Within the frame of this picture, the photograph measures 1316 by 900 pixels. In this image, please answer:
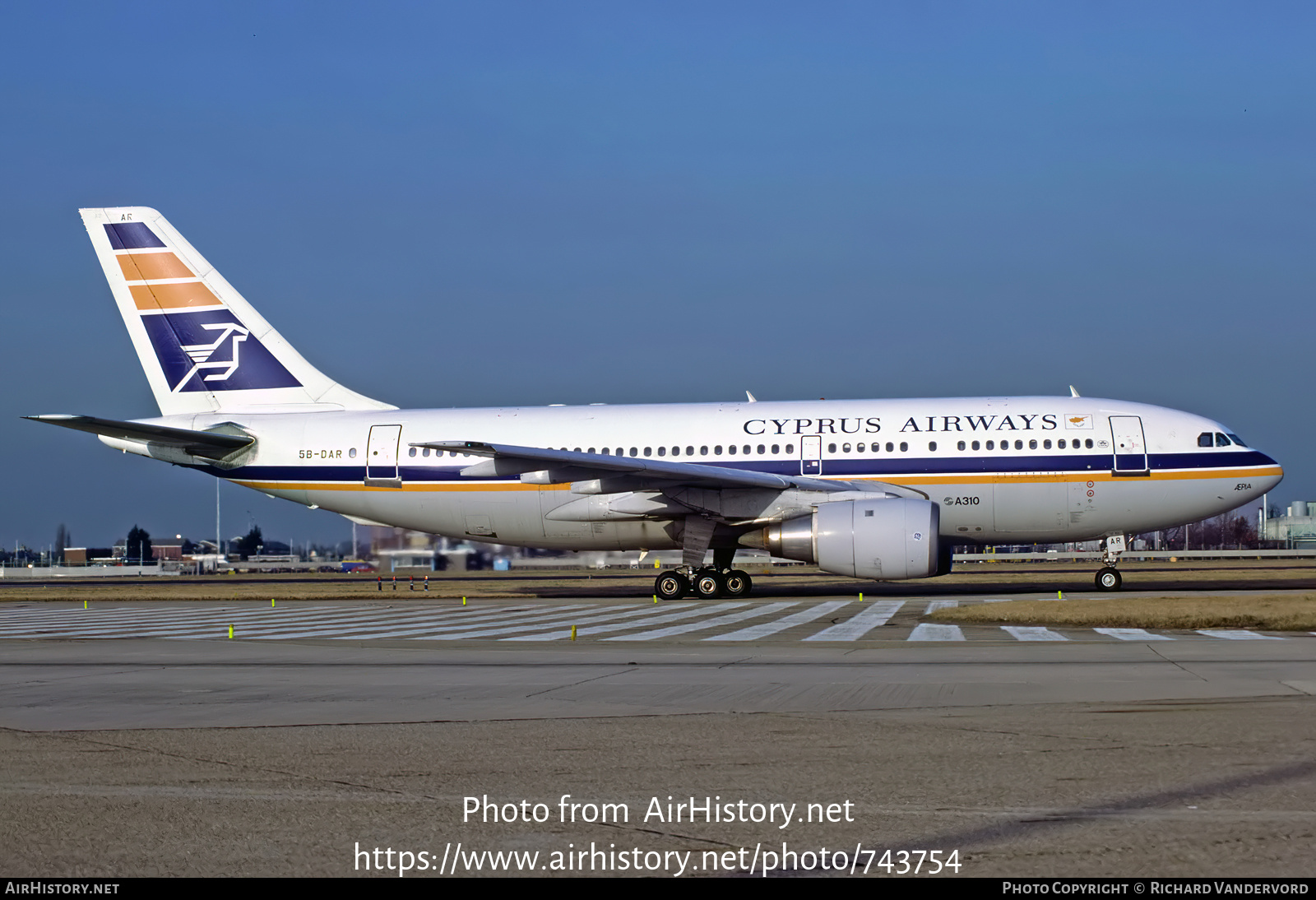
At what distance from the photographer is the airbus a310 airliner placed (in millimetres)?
24125

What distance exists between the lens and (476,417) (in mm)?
28125

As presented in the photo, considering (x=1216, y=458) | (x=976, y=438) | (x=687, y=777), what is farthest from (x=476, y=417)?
(x=687, y=777)

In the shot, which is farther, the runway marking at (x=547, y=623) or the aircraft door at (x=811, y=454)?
the aircraft door at (x=811, y=454)

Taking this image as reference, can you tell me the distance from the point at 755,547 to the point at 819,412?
3.26 metres

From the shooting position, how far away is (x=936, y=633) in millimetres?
15312

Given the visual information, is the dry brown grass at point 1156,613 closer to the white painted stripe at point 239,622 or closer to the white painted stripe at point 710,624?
the white painted stripe at point 710,624

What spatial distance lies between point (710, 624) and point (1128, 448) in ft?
37.6

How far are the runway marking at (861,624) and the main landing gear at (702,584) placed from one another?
14.5 ft

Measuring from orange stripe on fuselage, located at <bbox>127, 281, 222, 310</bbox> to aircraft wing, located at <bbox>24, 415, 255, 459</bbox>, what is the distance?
10.9 feet

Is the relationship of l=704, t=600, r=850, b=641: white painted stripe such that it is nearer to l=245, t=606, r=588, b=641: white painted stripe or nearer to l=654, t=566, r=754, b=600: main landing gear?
l=654, t=566, r=754, b=600: main landing gear

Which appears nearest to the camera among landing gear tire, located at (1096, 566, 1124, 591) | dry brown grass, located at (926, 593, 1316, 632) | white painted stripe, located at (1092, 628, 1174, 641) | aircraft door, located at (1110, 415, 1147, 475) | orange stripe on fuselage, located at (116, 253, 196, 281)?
white painted stripe, located at (1092, 628, 1174, 641)

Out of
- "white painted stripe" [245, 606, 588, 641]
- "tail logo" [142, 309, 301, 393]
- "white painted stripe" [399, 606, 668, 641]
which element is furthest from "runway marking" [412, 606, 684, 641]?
"tail logo" [142, 309, 301, 393]

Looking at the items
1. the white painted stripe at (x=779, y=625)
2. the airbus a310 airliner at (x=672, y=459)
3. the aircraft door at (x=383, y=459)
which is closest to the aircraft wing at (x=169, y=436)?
the airbus a310 airliner at (x=672, y=459)

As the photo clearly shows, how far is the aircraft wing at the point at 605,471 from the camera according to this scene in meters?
23.0
